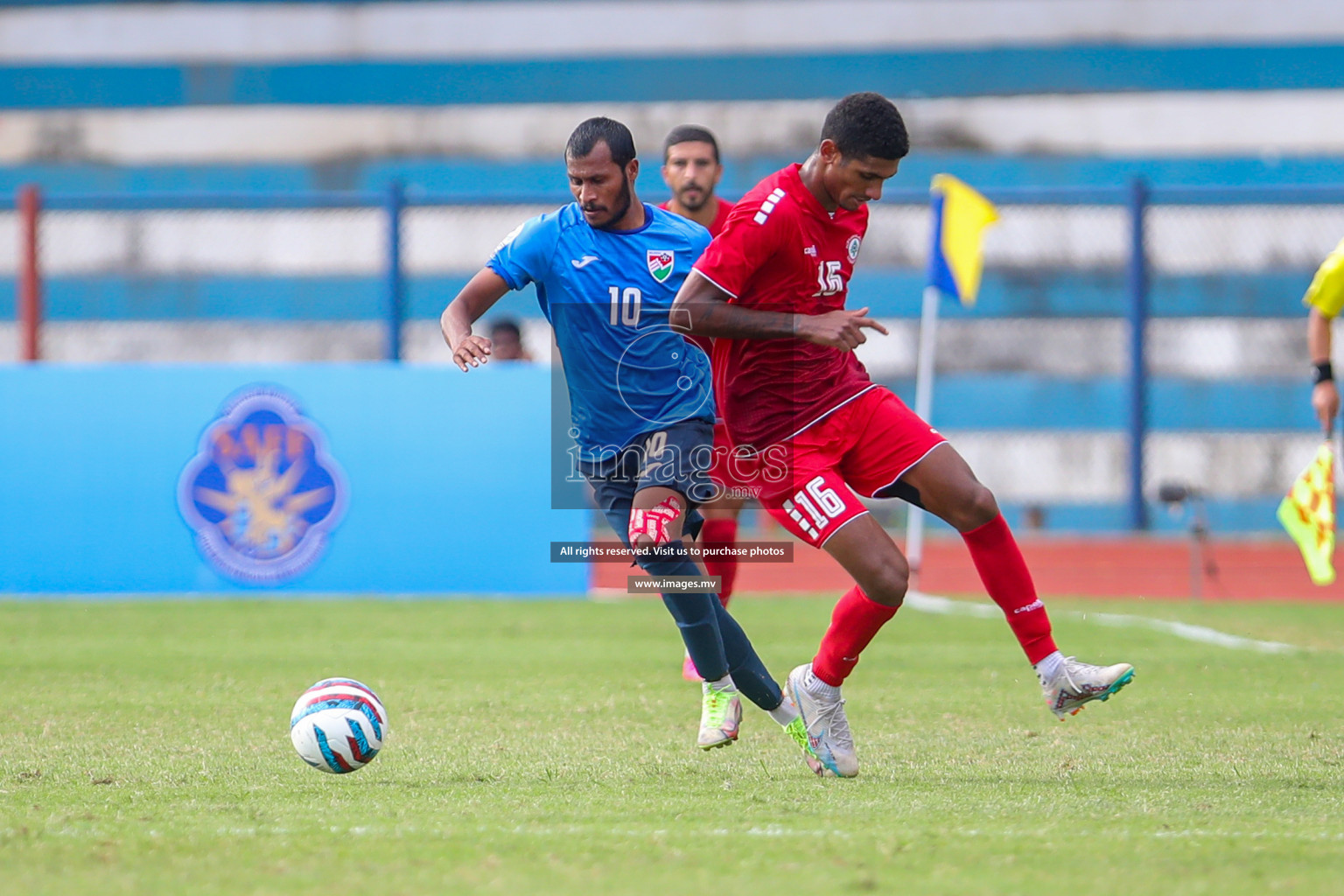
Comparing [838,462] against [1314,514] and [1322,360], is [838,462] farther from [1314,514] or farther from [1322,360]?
[1314,514]

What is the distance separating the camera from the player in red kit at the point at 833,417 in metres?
5.21

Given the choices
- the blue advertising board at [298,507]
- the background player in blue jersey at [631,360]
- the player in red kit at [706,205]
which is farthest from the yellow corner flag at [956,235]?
the background player in blue jersey at [631,360]

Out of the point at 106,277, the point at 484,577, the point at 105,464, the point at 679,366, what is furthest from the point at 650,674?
the point at 106,277

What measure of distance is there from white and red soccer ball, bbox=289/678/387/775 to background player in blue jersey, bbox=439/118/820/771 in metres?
1.10

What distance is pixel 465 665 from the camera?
8055 millimetres

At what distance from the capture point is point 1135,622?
32.7 feet

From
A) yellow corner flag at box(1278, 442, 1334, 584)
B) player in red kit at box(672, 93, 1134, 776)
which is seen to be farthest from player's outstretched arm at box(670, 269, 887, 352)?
yellow corner flag at box(1278, 442, 1334, 584)

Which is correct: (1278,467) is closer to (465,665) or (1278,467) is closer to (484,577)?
(484,577)

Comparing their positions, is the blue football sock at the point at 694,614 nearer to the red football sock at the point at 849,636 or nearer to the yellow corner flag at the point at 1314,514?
the red football sock at the point at 849,636

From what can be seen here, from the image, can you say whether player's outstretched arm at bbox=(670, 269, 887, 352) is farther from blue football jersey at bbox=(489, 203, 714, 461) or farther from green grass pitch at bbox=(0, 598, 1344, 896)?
green grass pitch at bbox=(0, 598, 1344, 896)

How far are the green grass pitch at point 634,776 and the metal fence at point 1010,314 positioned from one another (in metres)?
7.85

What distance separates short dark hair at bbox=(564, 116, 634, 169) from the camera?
5.63 m

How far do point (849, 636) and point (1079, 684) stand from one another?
0.74m

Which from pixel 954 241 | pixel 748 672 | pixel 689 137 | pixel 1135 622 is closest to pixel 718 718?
pixel 748 672
